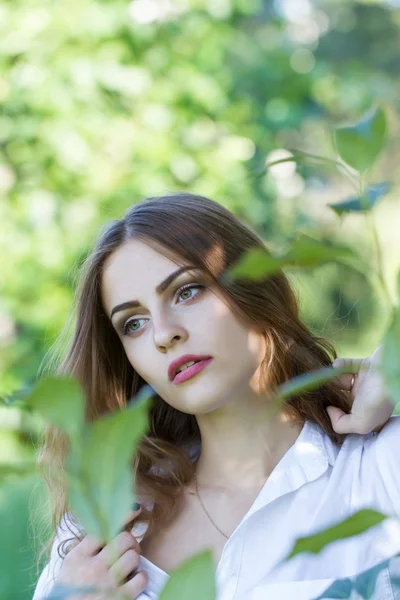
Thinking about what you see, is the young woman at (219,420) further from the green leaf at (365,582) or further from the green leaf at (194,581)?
the green leaf at (194,581)

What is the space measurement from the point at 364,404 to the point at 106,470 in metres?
1.00

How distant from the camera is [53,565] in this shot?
1.63m

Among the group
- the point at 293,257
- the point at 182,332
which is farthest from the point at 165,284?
the point at 293,257

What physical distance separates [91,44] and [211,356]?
300cm

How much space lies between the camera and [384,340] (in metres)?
0.44

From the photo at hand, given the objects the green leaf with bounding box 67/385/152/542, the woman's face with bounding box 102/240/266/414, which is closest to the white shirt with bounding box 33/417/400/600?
the woman's face with bounding box 102/240/266/414

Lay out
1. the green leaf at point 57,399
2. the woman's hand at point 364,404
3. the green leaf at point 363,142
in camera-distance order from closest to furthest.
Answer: the green leaf at point 57,399 → the green leaf at point 363,142 → the woman's hand at point 364,404

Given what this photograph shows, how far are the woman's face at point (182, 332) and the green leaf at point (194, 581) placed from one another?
3.04ft

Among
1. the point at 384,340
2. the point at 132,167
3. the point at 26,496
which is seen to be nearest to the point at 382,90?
the point at 132,167

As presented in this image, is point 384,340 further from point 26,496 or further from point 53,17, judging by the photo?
point 53,17

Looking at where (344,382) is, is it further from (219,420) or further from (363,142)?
(363,142)

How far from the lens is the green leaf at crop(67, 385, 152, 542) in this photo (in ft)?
1.30

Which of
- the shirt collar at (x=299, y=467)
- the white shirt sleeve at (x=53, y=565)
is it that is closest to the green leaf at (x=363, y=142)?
the shirt collar at (x=299, y=467)

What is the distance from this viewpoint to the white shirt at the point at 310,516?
1.33 meters
